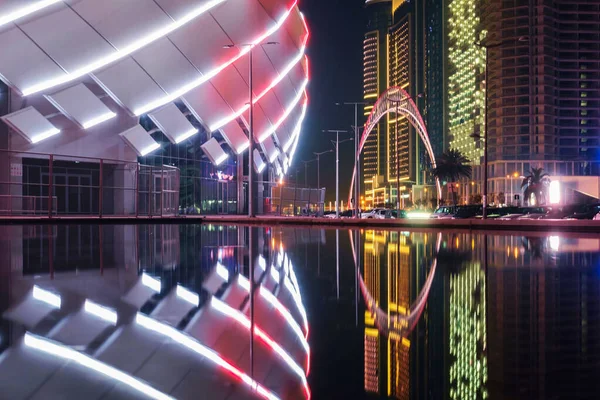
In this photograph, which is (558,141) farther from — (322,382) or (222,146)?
(322,382)

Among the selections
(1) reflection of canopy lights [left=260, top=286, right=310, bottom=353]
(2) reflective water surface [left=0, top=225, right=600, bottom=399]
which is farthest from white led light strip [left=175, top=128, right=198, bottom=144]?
(1) reflection of canopy lights [left=260, top=286, right=310, bottom=353]

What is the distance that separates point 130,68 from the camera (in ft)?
119

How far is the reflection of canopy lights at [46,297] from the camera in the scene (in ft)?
17.3

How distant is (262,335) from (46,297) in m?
2.43

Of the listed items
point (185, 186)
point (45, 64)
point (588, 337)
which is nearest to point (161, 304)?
point (588, 337)

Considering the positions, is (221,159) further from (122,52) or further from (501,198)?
(501,198)

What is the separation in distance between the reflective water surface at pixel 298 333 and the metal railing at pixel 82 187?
24.0 m

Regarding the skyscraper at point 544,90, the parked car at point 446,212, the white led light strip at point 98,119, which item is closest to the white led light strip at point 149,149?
the white led light strip at point 98,119

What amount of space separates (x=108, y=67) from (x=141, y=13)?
3.46 metres

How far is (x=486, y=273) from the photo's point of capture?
782 cm

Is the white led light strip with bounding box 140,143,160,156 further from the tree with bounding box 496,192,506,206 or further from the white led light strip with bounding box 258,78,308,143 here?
the tree with bounding box 496,192,506,206

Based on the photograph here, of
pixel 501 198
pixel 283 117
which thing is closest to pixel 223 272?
pixel 283 117

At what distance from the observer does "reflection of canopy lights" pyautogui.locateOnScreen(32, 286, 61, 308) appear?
17.3ft

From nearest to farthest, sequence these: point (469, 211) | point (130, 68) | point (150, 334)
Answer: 1. point (150, 334)
2. point (130, 68)
3. point (469, 211)
